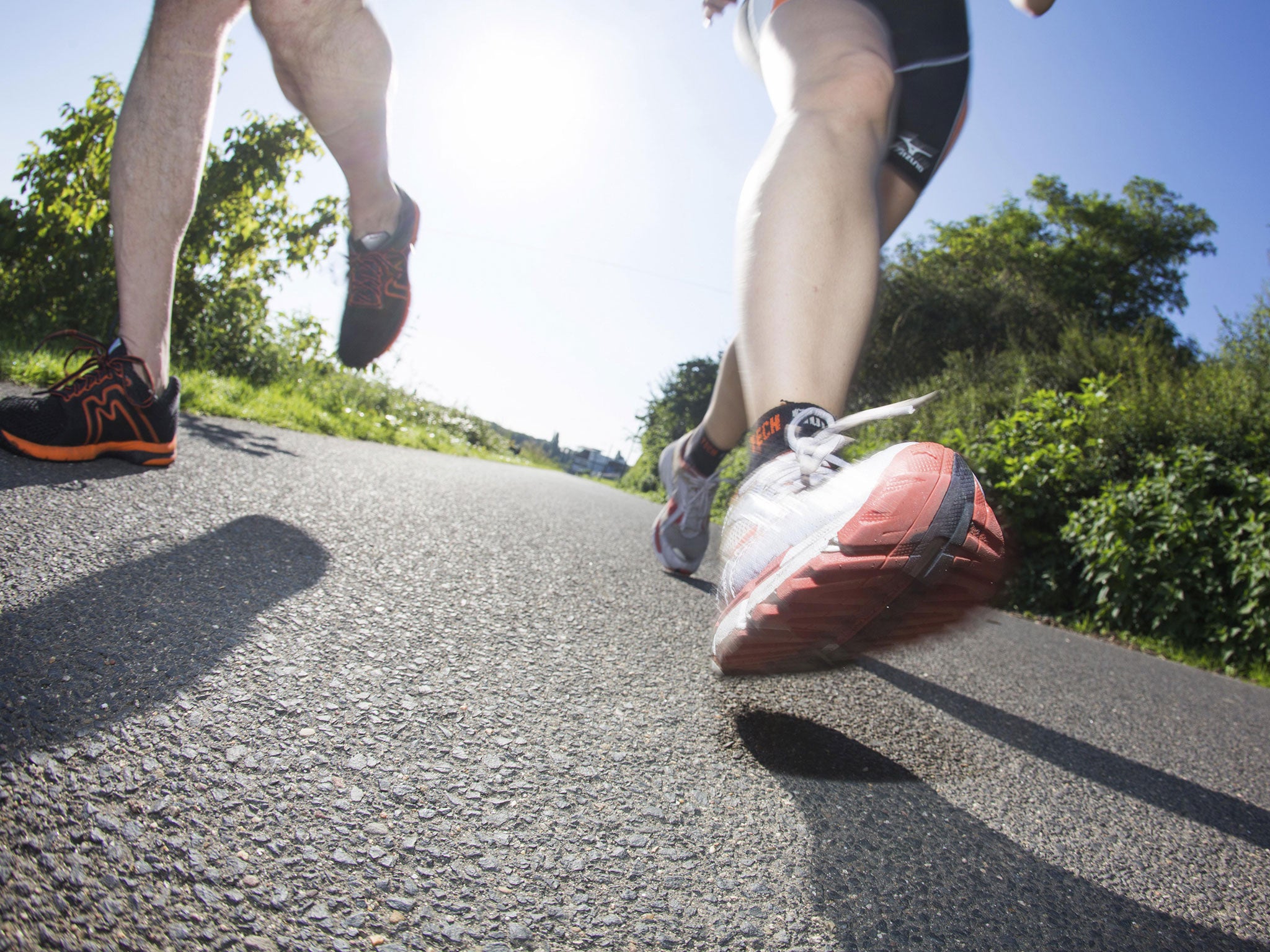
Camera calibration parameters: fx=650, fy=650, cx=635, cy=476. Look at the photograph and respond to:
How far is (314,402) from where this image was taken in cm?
Answer: 603

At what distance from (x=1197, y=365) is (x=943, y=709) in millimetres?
7798

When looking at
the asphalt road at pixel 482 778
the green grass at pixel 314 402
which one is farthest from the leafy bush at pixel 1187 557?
the green grass at pixel 314 402

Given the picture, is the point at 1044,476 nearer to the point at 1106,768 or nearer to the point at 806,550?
the point at 1106,768

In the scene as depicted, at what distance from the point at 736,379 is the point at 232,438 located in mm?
1989

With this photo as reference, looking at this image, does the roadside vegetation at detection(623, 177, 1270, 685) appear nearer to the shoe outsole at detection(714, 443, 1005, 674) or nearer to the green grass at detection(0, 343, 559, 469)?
the shoe outsole at detection(714, 443, 1005, 674)

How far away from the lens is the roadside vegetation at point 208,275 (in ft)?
12.3

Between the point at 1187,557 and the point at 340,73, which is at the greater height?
the point at 340,73

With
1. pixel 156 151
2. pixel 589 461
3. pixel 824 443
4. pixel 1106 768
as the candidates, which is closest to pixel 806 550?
pixel 824 443

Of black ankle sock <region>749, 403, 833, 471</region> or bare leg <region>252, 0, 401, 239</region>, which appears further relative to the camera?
bare leg <region>252, 0, 401, 239</region>

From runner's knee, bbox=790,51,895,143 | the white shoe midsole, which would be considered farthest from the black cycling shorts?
the white shoe midsole

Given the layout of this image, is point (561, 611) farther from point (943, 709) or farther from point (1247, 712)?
point (1247, 712)


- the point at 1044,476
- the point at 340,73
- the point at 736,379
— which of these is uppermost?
the point at 340,73

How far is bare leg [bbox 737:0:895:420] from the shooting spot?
1.04 metres

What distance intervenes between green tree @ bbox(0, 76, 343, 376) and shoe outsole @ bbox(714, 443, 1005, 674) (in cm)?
449
